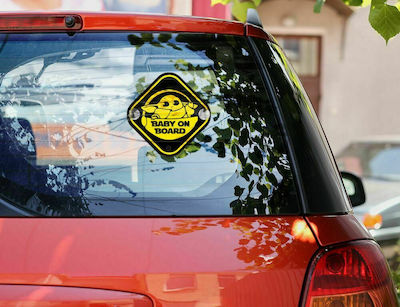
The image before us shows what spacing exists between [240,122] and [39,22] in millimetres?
651

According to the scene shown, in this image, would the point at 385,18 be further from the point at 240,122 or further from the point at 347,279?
the point at 347,279

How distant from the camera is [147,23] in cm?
220

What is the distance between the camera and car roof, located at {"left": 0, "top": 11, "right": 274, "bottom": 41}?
2182 mm

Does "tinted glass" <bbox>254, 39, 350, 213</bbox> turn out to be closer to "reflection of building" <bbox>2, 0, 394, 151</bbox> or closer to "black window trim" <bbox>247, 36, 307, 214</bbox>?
"black window trim" <bbox>247, 36, 307, 214</bbox>

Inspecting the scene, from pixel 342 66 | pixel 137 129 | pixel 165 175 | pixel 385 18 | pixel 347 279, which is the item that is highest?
pixel 385 18

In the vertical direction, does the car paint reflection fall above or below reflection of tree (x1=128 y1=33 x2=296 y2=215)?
below

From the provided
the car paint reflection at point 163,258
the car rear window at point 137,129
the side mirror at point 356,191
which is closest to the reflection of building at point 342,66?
the side mirror at point 356,191

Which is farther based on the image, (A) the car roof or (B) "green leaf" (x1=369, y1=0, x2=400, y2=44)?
(B) "green leaf" (x1=369, y1=0, x2=400, y2=44)

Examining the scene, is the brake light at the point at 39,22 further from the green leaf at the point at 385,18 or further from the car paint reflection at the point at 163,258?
the green leaf at the point at 385,18

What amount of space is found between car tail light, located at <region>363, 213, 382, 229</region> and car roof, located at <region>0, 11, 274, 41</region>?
Result: 18.6 ft

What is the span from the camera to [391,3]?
3518mm

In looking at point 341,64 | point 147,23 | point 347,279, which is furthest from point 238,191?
point 341,64

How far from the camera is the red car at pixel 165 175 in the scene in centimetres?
185

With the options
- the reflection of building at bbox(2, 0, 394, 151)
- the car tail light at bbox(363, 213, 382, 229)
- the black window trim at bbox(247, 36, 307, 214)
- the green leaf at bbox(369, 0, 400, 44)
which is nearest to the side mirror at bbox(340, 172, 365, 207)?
the green leaf at bbox(369, 0, 400, 44)
